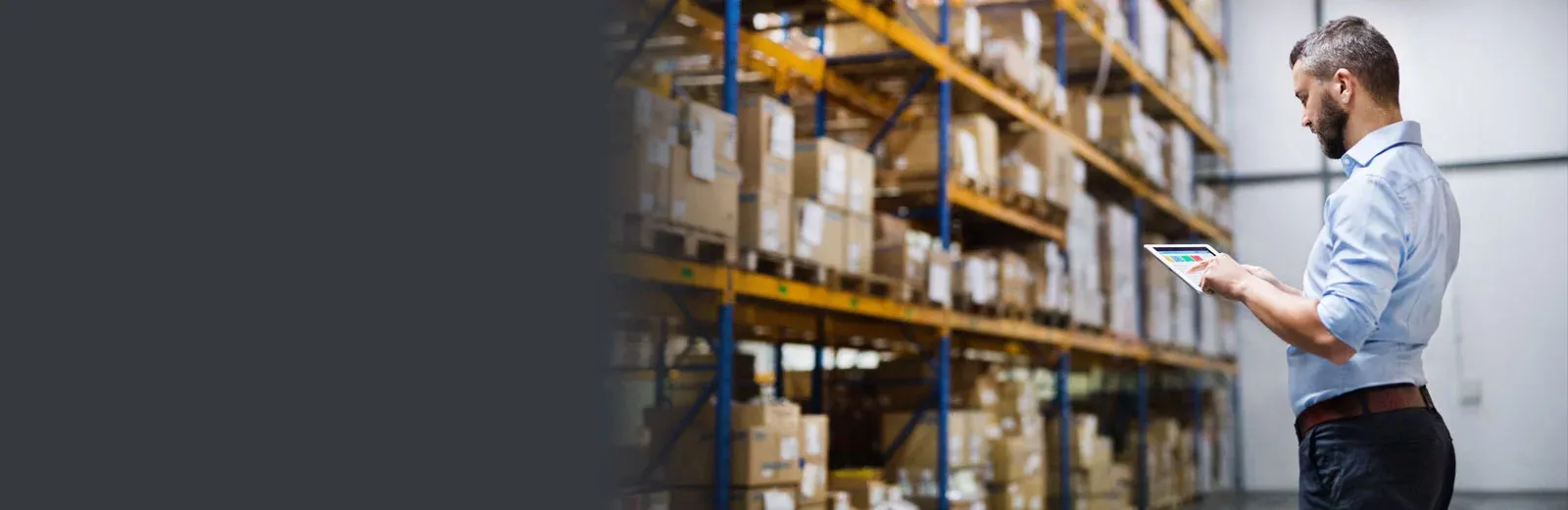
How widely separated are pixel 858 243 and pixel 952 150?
57.8 inches

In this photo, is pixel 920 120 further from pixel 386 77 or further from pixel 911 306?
pixel 386 77

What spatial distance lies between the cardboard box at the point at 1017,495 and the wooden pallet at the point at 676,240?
136 inches

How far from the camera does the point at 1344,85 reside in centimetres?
227

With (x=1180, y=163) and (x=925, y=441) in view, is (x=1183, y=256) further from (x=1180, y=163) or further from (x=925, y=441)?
(x=1180, y=163)

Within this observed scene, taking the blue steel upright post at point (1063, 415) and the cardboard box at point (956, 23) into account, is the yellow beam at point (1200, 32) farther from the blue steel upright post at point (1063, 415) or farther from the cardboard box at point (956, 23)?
the cardboard box at point (956, 23)

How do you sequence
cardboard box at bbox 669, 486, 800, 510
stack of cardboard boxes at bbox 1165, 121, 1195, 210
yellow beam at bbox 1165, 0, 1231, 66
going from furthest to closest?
yellow beam at bbox 1165, 0, 1231, 66, stack of cardboard boxes at bbox 1165, 121, 1195, 210, cardboard box at bbox 669, 486, 800, 510

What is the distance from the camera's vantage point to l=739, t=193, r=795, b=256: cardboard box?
5.41 meters

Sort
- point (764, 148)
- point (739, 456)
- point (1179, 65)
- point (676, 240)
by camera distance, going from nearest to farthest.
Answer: point (676, 240)
point (739, 456)
point (764, 148)
point (1179, 65)

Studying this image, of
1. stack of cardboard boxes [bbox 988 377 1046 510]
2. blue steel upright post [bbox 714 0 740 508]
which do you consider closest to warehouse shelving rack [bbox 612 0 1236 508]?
blue steel upright post [bbox 714 0 740 508]

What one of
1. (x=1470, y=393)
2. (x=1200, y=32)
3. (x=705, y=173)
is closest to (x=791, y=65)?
(x=705, y=173)

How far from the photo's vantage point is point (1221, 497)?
1209 centimetres

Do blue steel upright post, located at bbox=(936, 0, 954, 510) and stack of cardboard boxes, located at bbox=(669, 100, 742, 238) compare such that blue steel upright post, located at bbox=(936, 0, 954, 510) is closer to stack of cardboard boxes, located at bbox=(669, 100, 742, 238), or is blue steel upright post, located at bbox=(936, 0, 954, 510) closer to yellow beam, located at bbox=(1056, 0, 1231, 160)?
A: yellow beam, located at bbox=(1056, 0, 1231, 160)

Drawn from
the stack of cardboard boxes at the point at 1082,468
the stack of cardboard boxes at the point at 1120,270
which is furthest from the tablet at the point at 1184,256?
the stack of cardboard boxes at the point at 1120,270

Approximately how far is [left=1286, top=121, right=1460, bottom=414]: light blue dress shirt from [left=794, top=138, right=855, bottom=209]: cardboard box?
3753 millimetres
